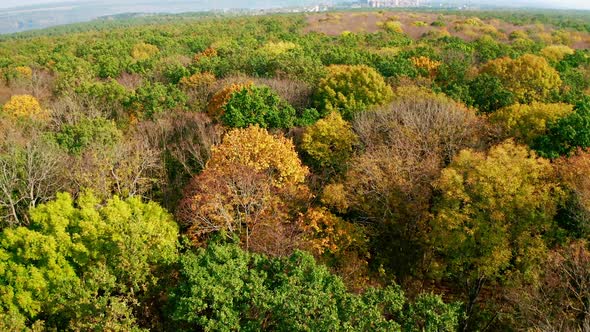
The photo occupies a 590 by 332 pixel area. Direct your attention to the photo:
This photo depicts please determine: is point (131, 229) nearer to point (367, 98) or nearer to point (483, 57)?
point (367, 98)

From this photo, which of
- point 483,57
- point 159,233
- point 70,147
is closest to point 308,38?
point 483,57

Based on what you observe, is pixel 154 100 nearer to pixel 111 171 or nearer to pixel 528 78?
pixel 111 171

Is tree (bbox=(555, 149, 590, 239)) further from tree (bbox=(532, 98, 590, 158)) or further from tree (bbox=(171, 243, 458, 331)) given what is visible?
tree (bbox=(171, 243, 458, 331))

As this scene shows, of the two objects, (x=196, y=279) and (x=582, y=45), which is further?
(x=582, y=45)

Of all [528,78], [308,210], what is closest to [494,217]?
[308,210]

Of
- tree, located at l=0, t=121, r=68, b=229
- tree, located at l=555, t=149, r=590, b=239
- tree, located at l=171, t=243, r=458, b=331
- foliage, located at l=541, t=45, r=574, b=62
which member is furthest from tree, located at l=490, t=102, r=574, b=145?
tree, located at l=0, t=121, r=68, b=229
